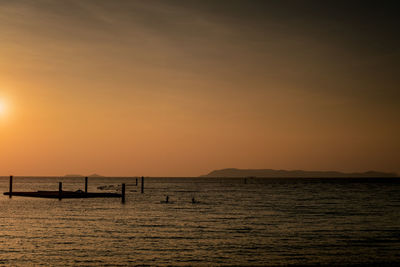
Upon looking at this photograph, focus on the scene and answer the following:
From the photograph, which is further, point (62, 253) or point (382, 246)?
point (382, 246)

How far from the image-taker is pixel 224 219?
48625 mm

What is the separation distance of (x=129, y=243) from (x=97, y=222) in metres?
14.2

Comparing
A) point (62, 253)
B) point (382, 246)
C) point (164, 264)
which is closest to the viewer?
point (164, 264)

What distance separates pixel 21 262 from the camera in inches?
971

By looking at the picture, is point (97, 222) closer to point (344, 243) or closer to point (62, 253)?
point (62, 253)

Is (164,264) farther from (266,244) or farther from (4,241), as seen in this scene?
(4,241)

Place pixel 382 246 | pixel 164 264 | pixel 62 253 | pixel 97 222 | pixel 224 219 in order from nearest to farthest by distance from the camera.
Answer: pixel 164 264, pixel 62 253, pixel 382 246, pixel 97 222, pixel 224 219

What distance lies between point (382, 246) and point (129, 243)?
18.2 metres

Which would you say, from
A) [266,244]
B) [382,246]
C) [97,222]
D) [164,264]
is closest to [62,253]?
[164,264]

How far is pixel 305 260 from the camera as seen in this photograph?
2573 cm

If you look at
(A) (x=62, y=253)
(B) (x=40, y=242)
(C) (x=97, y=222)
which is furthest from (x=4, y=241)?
(C) (x=97, y=222)

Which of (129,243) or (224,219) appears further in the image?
(224,219)

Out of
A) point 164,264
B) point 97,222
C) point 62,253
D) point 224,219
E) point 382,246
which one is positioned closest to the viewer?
point 164,264

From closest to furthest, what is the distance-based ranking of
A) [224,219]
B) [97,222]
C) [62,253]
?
1. [62,253]
2. [97,222]
3. [224,219]
